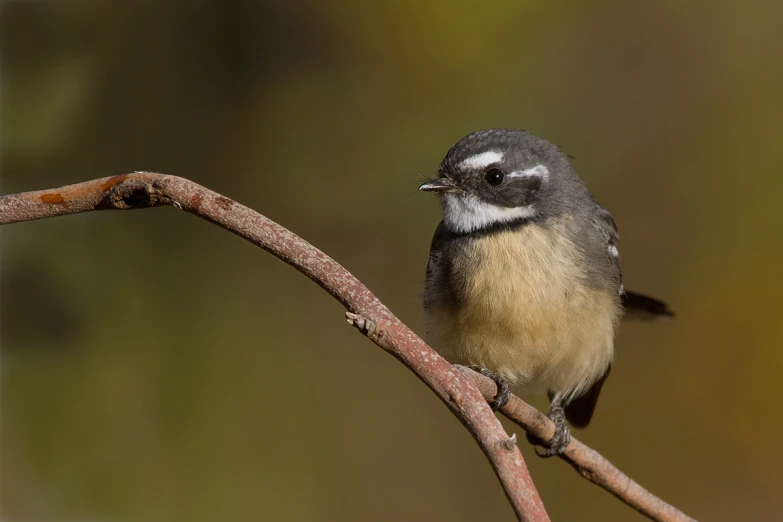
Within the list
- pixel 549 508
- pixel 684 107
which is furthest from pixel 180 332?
pixel 684 107

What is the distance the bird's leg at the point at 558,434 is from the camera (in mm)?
3648

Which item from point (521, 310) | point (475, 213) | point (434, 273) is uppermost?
point (475, 213)

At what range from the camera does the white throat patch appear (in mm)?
4121

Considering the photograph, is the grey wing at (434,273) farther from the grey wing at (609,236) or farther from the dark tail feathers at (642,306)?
the dark tail feathers at (642,306)

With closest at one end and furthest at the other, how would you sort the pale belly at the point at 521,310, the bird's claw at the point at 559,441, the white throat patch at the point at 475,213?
1. the bird's claw at the point at 559,441
2. the pale belly at the point at 521,310
3. the white throat patch at the point at 475,213

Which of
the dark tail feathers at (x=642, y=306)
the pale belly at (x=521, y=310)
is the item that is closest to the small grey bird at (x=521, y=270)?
the pale belly at (x=521, y=310)

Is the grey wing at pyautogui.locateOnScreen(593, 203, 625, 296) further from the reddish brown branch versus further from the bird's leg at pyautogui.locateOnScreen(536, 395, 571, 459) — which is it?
the reddish brown branch

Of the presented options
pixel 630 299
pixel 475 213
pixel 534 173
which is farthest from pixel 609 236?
pixel 475 213

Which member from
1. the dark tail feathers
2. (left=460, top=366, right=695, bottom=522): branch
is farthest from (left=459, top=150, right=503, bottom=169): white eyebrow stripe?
(left=460, top=366, right=695, bottom=522): branch

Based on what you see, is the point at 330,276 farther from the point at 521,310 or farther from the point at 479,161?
the point at 479,161

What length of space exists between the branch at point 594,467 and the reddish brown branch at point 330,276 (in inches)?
22.4

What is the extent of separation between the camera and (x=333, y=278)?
1.90m

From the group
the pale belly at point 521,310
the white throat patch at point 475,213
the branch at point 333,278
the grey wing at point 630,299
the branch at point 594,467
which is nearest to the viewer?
the branch at point 333,278

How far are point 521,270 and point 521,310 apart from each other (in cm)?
18
